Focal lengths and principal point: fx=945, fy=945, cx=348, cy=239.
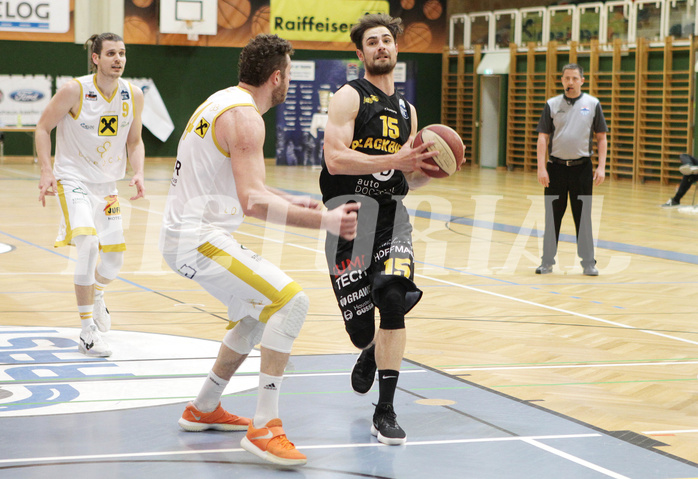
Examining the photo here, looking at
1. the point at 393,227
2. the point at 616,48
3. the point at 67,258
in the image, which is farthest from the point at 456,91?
the point at 393,227

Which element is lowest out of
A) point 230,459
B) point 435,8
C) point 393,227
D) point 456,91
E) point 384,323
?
point 230,459

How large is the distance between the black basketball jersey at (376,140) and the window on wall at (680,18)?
16.6 metres

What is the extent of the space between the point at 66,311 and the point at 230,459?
141 inches

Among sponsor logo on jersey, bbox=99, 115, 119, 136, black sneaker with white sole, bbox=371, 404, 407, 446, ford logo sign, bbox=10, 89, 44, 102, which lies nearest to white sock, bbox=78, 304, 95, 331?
sponsor logo on jersey, bbox=99, 115, 119, 136

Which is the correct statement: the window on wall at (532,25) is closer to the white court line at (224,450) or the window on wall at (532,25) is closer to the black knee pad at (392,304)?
the black knee pad at (392,304)

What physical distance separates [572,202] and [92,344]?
16.8 ft

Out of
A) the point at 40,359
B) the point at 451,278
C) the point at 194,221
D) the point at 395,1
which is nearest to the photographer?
the point at 194,221

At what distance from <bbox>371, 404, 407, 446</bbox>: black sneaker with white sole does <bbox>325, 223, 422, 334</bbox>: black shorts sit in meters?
0.49

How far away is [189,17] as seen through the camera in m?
24.1

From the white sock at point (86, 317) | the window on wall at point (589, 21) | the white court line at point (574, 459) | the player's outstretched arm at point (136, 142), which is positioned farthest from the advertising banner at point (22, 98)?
the white court line at point (574, 459)

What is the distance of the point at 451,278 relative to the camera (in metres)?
8.81

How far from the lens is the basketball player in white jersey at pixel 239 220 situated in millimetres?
3668

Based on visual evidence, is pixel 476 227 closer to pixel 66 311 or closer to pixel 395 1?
pixel 66 311

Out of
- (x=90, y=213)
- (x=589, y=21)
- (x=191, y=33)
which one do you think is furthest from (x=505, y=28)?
(x=90, y=213)
